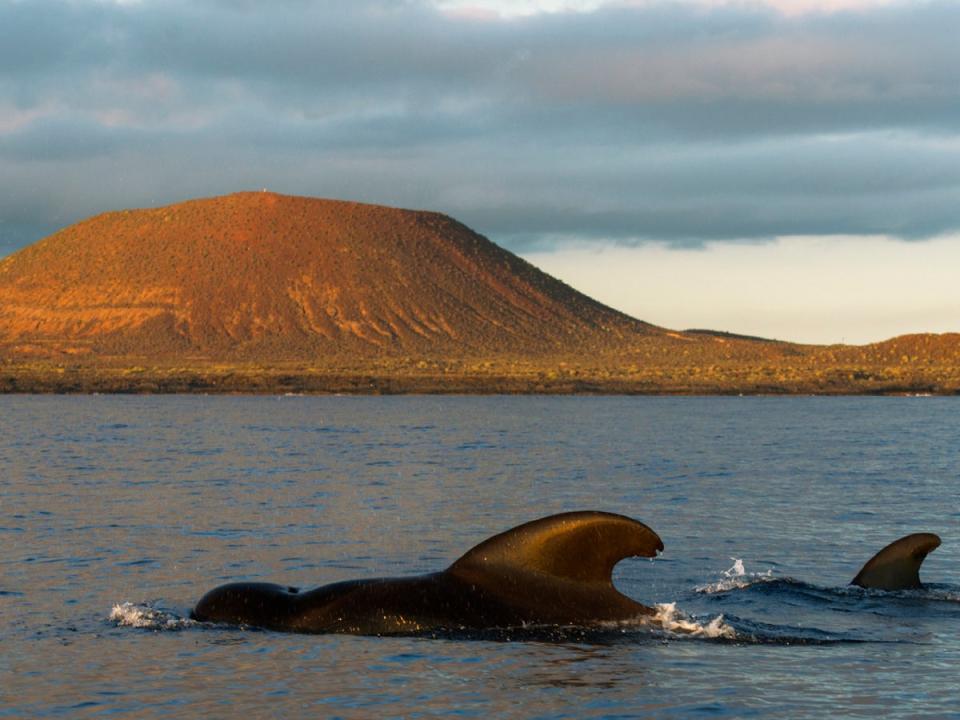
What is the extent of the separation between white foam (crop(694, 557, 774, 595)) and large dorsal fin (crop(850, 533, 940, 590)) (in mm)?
1911

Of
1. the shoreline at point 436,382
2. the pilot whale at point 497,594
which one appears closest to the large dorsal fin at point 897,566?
the pilot whale at point 497,594

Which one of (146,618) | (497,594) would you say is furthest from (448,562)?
(497,594)

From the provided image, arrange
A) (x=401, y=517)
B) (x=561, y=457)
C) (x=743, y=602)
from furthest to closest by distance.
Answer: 1. (x=561, y=457)
2. (x=401, y=517)
3. (x=743, y=602)

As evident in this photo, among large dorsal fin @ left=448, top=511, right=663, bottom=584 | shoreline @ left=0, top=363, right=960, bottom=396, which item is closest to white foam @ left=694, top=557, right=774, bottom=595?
large dorsal fin @ left=448, top=511, right=663, bottom=584

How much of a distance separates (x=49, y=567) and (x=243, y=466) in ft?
99.9

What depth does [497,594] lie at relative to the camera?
1783 centimetres

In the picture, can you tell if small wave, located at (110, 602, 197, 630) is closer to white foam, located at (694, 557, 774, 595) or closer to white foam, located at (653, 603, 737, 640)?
white foam, located at (653, 603, 737, 640)

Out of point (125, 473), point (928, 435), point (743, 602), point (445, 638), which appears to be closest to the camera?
point (445, 638)

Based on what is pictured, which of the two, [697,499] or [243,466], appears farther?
[243,466]

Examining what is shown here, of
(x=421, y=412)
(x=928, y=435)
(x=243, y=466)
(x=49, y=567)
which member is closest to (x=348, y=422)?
(x=421, y=412)

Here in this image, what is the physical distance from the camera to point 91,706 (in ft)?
50.8

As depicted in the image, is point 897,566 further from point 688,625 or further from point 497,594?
point 497,594

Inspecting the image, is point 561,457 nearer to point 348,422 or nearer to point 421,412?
point 348,422

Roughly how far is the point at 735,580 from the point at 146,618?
9.83 metres
